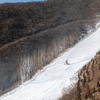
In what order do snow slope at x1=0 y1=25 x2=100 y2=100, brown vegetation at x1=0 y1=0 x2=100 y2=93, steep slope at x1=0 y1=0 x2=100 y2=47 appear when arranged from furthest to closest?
steep slope at x1=0 y1=0 x2=100 y2=47 → brown vegetation at x1=0 y1=0 x2=100 y2=93 → snow slope at x1=0 y1=25 x2=100 y2=100

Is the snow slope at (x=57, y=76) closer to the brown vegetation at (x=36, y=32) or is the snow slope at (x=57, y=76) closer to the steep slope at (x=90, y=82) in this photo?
the steep slope at (x=90, y=82)

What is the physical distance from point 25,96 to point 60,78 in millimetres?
1738

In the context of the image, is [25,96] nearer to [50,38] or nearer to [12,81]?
[12,81]

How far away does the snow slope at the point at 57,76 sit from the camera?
11.8 m

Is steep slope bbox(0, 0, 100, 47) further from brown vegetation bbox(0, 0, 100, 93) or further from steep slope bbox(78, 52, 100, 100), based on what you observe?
steep slope bbox(78, 52, 100, 100)

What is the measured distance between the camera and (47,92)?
466 inches

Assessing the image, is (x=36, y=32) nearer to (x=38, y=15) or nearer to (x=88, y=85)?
(x=38, y=15)

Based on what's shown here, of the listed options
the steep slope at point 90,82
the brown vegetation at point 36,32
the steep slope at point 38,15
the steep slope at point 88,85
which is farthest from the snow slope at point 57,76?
the steep slope at point 38,15

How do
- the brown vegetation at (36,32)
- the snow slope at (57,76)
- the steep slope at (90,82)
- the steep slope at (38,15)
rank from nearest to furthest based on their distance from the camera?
the steep slope at (90,82)
the snow slope at (57,76)
the brown vegetation at (36,32)
the steep slope at (38,15)

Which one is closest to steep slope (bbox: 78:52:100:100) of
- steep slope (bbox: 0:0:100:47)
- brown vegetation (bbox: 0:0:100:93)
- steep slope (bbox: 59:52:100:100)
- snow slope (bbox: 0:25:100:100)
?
steep slope (bbox: 59:52:100:100)

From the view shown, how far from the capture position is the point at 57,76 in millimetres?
13148

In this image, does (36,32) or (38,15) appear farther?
(38,15)

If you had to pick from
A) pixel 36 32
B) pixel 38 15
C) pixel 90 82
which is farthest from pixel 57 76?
pixel 38 15

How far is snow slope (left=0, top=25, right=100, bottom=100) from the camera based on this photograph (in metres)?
11.8
